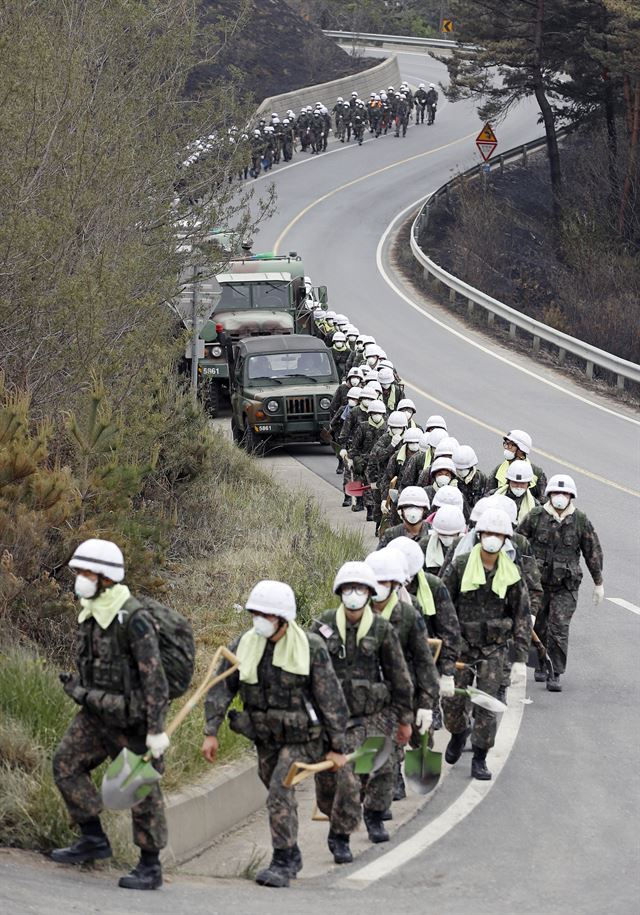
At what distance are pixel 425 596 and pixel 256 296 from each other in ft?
60.8

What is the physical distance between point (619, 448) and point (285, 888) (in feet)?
56.4

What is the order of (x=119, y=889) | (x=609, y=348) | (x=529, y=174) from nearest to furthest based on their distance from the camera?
(x=119, y=889), (x=609, y=348), (x=529, y=174)

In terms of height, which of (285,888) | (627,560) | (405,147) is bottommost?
(405,147)

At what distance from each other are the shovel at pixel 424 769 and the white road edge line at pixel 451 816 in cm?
15

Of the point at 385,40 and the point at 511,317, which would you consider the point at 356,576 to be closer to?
the point at 511,317

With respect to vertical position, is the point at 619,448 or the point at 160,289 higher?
the point at 160,289

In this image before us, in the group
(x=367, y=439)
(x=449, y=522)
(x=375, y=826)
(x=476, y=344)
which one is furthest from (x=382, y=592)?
(x=476, y=344)

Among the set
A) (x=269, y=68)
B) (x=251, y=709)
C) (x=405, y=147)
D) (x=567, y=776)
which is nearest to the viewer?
(x=251, y=709)

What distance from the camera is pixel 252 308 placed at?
27.6 meters

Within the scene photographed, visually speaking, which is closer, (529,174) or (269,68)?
(529,174)

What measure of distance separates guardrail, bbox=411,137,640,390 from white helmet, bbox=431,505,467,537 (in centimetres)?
1805

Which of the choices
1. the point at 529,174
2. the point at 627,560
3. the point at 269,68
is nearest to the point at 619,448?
the point at 627,560

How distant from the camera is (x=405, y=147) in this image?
206ft

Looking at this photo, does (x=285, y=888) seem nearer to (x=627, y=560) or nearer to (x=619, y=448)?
(x=627, y=560)
